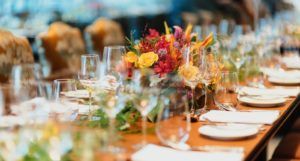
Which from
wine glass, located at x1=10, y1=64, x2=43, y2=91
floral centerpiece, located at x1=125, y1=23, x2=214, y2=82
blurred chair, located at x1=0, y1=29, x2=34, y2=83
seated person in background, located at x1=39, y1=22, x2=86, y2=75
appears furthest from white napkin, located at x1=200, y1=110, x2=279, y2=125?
seated person in background, located at x1=39, y1=22, x2=86, y2=75

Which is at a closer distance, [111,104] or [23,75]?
[111,104]

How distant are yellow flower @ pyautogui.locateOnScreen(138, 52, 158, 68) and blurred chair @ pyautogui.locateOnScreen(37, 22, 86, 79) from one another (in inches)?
102

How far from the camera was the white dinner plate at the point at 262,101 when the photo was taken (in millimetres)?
2525

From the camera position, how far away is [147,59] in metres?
2.31

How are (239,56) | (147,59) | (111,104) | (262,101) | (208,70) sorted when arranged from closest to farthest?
1. (111,104)
2. (147,59)
3. (208,70)
4. (262,101)
5. (239,56)

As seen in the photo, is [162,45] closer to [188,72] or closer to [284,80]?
[188,72]

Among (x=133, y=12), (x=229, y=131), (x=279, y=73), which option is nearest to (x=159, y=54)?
(x=229, y=131)

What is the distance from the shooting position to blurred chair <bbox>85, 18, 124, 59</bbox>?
541 centimetres

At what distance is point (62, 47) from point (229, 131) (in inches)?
127

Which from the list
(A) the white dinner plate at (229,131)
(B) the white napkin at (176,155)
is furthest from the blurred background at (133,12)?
(B) the white napkin at (176,155)

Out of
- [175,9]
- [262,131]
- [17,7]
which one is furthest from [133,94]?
[175,9]

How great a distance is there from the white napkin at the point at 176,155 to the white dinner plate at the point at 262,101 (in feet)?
2.83

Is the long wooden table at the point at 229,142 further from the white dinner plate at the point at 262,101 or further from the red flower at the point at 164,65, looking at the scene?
the white dinner plate at the point at 262,101

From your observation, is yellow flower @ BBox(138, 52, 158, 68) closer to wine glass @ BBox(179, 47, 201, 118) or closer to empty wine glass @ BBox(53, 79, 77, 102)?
wine glass @ BBox(179, 47, 201, 118)
